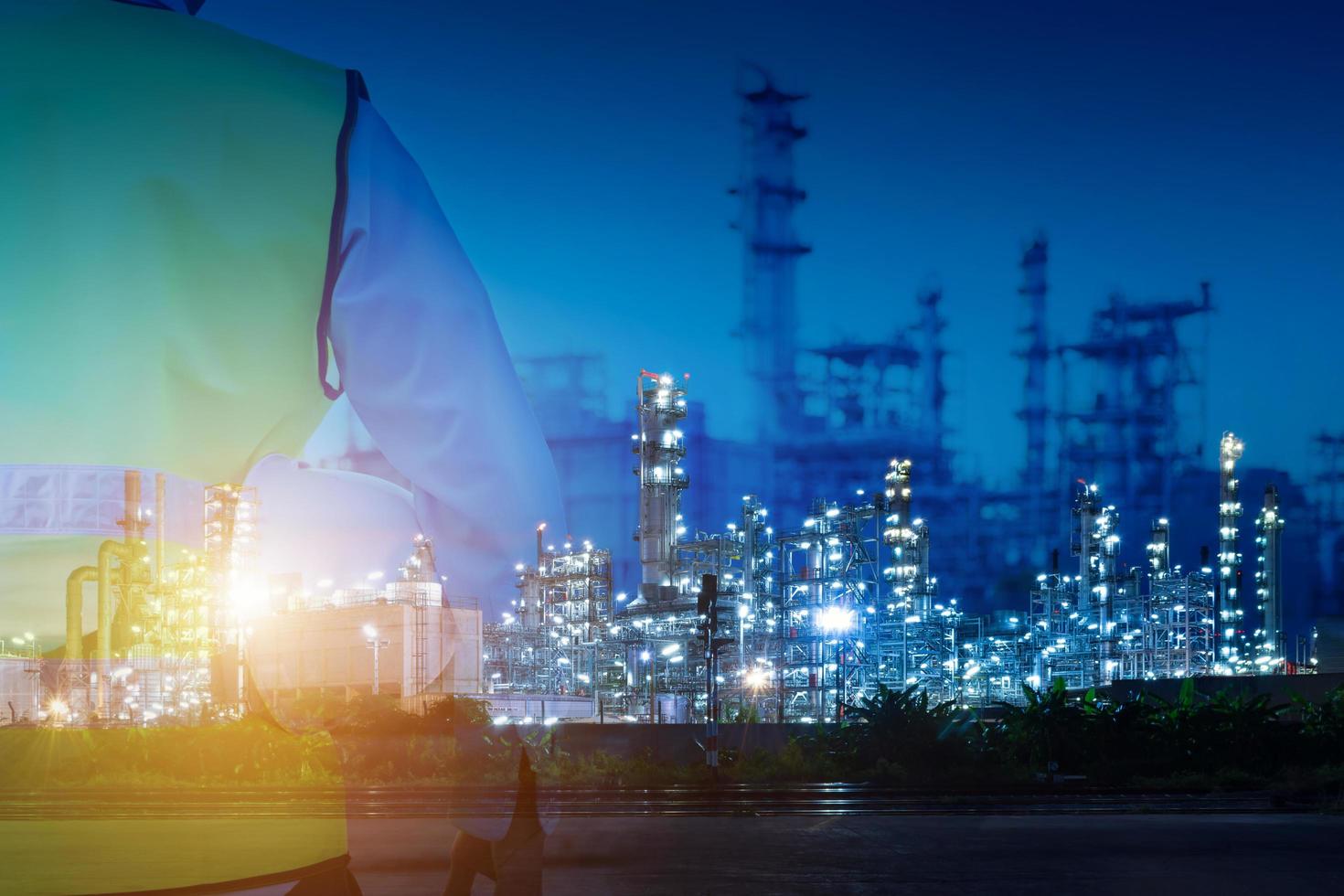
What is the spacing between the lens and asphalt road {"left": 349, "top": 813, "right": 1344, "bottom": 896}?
8.90m

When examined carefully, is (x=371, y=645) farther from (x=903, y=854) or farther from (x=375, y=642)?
(x=903, y=854)

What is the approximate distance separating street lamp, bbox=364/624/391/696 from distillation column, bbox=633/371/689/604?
41.8ft

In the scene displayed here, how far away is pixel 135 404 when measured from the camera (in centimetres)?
1722

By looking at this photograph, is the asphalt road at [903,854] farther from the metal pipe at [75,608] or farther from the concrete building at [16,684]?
the concrete building at [16,684]

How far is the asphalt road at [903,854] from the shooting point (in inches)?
350

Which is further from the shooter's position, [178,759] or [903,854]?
[178,759]

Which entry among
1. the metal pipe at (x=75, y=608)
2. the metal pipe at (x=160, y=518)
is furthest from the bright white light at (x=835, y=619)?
the metal pipe at (x=75, y=608)

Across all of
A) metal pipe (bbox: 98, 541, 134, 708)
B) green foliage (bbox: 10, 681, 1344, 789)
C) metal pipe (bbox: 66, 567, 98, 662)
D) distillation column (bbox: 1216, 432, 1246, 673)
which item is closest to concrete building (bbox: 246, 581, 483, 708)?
metal pipe (bbox: 98, 541, 134, 708)

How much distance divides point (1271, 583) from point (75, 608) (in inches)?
2611

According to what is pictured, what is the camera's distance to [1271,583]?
74.7 m

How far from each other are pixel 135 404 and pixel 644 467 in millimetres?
34404

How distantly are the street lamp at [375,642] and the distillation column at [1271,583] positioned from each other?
5465 centimetres

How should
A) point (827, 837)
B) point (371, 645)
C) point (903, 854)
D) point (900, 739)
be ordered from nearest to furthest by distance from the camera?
1. point (903, 854)
2. point (827, 837)
3. point (900, 739)
4. point (371, 645)

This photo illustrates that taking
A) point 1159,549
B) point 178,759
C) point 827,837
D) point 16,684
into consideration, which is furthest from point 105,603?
point 1159,549
